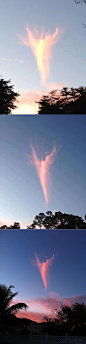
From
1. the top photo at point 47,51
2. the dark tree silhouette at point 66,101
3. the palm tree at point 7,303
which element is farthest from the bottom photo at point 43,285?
the top photo at point 47,51

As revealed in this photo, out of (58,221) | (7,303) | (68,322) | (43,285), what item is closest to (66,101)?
(58,221)

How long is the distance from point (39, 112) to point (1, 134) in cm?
94

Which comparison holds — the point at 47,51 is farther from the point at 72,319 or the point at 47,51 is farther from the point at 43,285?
the point at 72,319

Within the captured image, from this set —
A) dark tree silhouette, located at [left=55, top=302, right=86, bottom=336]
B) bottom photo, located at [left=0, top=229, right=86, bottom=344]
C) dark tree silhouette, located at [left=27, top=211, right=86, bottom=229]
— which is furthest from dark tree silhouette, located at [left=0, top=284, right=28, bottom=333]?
dark tree silhouette, located at [left=27, top=211, right=86, bottom=229]

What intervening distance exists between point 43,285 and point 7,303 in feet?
2.88

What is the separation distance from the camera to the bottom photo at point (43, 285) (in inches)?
299

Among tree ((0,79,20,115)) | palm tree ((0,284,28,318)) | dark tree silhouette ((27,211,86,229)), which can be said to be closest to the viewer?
dark tree silhouette ((27,211,86,229))

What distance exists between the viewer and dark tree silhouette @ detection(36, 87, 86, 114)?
8289 mm

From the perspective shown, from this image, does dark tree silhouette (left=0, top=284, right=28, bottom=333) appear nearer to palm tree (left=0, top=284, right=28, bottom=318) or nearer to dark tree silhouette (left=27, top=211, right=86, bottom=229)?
palm tree (left=0, top=284, right=28, bottom=318)

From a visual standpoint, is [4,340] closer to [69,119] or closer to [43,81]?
[69,119]

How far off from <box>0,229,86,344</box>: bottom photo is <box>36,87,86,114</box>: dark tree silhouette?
89.1 inches

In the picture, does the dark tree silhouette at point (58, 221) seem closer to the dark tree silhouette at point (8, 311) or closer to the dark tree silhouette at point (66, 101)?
the dark tree silhouette at point (8, 311)

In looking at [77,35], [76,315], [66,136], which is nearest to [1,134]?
[66,136]

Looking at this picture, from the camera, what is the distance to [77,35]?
8.24 meters
